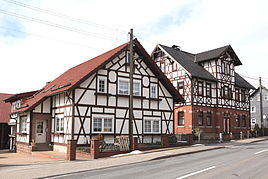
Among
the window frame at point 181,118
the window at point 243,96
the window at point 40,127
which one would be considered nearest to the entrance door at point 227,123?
the window at point 243,96

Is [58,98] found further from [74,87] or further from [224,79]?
[224,79]

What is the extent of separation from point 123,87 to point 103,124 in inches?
140

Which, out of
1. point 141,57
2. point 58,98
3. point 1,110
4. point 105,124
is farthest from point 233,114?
point 1,110

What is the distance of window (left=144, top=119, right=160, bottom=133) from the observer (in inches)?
892

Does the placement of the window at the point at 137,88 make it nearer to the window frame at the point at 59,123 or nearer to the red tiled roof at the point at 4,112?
the window frame at the point at 59,123

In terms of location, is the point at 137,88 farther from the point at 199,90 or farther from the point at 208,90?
the point at 208,90

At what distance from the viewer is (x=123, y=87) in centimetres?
2202

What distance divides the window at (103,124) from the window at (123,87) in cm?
246

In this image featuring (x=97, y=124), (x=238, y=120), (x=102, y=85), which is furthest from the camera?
(x=238, y=120)

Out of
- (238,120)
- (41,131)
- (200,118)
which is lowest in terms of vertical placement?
(41,131)

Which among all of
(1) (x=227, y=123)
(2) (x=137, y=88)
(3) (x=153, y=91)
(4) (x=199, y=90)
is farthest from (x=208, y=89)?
(2) (x=137, y=88)

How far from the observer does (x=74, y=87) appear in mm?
18469

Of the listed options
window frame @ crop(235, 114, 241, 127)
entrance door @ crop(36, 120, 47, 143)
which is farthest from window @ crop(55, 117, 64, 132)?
window frame @ crop(235, 114, 241, 127)

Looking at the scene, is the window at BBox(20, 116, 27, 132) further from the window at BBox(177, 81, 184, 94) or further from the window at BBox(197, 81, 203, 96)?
the window at BBox(197, 81, 203, 96)
